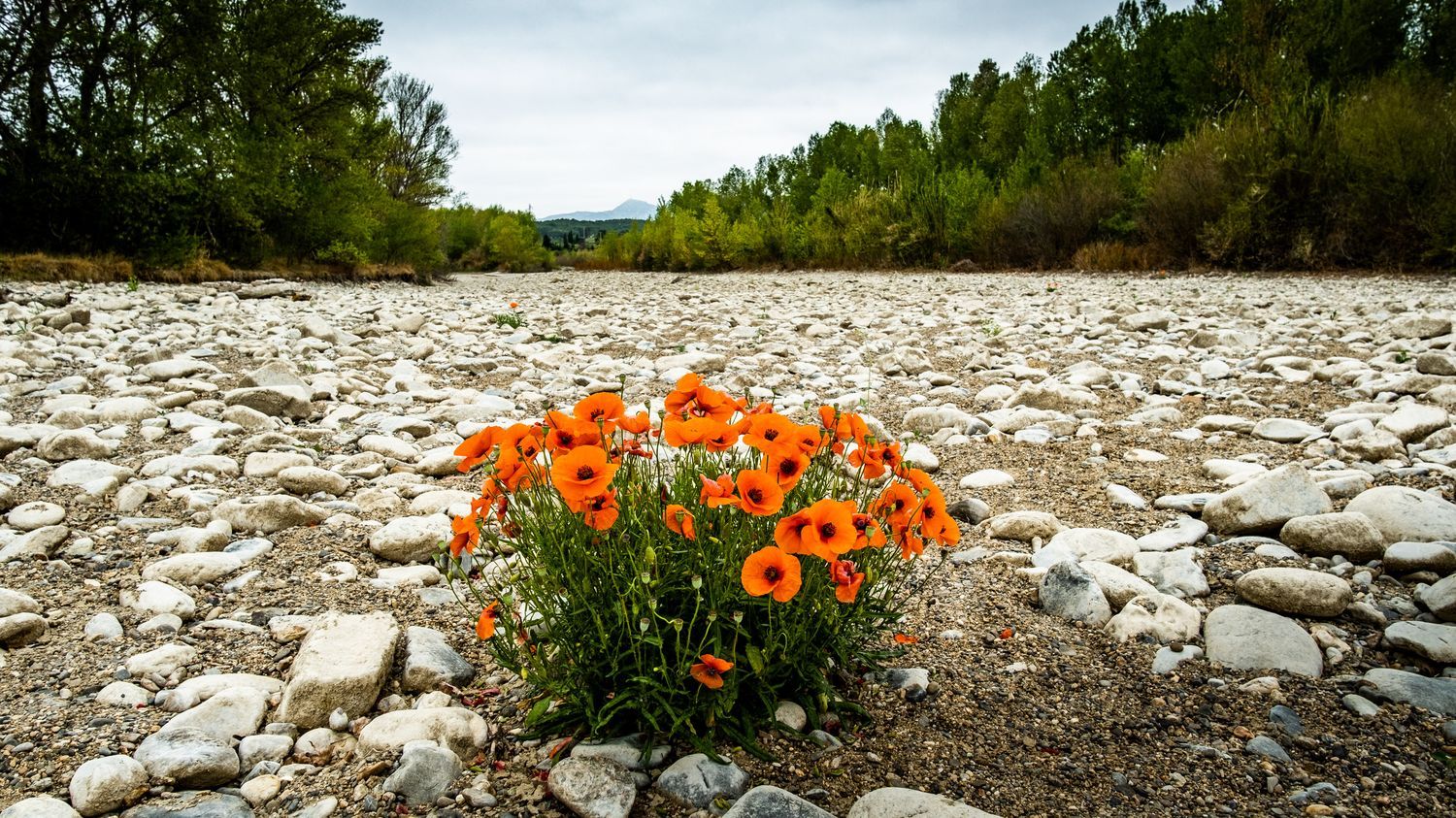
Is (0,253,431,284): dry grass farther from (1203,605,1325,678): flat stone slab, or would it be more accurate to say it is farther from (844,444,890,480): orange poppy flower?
(1203,605,1325,678): flat stone slab

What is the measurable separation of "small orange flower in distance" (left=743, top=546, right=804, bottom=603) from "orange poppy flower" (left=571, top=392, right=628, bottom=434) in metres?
0.41

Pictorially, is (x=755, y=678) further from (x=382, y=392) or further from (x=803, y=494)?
(x=382, y=392)

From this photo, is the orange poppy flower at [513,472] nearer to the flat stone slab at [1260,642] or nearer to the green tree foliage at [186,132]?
the flat stone slab at [1260,642]

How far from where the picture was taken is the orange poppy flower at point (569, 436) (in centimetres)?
131

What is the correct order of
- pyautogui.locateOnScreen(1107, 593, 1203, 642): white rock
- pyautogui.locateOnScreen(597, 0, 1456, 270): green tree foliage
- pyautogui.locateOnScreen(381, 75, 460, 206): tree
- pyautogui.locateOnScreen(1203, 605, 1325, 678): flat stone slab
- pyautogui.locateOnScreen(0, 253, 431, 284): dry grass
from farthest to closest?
pyautogui.locateOnScreen(381, 75, 460, 206): tree → pyautogui.locateOnScreen(597, 0, 1456, 270): green tree foliage → pyautogui.locateOnScreen(0, 253, 431, 284): dry grass → pyautogui.locateOnScreen(1107, 593, 1203, 642): white rock → pyautogui.locateOnScreen(1203, 605, 1325, 678): flat stone slab

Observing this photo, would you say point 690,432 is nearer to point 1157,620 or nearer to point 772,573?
point 772,573

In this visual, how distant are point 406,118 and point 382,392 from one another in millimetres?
24265

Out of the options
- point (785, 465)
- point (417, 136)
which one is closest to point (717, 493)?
point (785, 465)

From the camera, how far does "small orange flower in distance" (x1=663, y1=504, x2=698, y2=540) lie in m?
1.24

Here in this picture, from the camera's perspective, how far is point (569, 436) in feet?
4.30

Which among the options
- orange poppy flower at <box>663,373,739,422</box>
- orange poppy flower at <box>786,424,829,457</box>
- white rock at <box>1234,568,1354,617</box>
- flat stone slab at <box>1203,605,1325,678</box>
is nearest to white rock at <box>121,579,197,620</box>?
orange poppy flower at <box>663,373,739,422</box>

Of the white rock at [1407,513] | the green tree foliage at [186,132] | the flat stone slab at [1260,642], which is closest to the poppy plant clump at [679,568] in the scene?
the flat stone slab at [1260,642]

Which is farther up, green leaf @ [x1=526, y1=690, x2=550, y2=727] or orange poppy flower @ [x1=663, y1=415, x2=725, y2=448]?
orange poppy flower @ [x1=663, y1=415, x2=725, y2=448]

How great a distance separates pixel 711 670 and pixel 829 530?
313 millimetres
